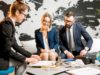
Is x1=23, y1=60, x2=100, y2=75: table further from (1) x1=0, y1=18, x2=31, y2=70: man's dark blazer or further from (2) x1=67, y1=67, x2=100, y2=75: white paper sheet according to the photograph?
(1) x1=0, y1=18, x2=31, y2=70: man's dark blazer

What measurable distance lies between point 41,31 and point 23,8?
2.42ft

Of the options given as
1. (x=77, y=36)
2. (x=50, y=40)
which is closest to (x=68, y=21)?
(x=77, y=36)

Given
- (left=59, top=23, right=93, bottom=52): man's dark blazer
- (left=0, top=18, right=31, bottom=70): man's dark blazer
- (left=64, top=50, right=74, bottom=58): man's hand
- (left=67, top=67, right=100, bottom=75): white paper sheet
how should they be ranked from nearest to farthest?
(left=67, top=67, right=100, bottom=75): white paper sheet < (left=0, top=18, right=31, bottom=70): man's dark blazer < (left=64, top=50, right=74, bottom=58): man's hand < (left=59, top=23, right=93, bottom=52): man's dark blazer

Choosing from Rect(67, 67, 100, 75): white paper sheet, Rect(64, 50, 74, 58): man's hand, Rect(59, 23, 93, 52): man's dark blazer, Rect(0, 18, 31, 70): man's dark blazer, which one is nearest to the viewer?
Rect(67, 67, 100, 75): white paper sheet

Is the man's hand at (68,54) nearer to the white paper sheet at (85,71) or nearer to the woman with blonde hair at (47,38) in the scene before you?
the woman with blonde hair at (47,38)

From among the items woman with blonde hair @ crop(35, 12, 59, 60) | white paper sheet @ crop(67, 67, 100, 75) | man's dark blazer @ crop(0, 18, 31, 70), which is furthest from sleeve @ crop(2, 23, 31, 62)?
woman with blonde hair @ crop(35, 12, 59, 60)

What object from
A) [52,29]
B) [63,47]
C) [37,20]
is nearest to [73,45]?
[63,47]

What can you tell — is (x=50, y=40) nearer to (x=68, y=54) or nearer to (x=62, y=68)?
(x=68, y=54)

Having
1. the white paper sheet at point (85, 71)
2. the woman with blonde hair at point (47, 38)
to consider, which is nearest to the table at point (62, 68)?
the white paper sheet at point (85, 71)

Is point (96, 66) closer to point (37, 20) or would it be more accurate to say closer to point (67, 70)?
point (67, 70)

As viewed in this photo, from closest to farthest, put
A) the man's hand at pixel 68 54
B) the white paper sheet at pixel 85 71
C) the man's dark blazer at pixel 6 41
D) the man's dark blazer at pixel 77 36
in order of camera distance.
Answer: the white paper sheet at pixel 85 71
the man's dark blazer at pixel 6 41
the man's hand at pixel 68 54
the man's dark blazer at pixel 77 36

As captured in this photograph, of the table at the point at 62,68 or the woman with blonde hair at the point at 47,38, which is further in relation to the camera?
the woman with blonde hair at the point at 47,38

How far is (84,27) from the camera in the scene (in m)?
3.15

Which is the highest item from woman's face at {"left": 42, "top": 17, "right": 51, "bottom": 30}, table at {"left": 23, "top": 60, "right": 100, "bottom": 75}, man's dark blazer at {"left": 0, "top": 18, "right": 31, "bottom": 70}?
woman's face at {"left": 42, "top": 17, "right": 51, "bottom": 30}
